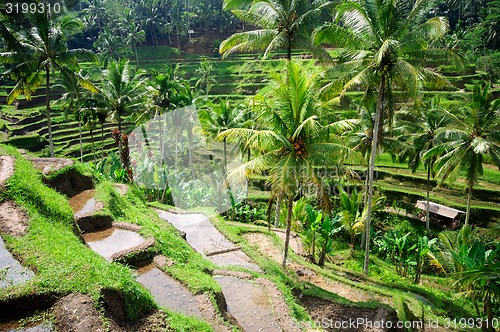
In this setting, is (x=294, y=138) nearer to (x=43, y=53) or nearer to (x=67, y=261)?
(x=67, y=261)

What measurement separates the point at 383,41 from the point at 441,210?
51.4 ft

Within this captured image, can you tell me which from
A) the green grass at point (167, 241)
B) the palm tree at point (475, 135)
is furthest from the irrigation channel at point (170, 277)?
the palm tree at point (475, 135)

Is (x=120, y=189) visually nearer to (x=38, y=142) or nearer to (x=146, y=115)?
(x=146, y=115)

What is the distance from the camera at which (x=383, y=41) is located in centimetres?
1300

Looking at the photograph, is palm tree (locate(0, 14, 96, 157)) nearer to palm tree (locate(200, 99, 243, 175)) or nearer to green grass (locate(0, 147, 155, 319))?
palm tree (locate(200, 99, 243, 175))

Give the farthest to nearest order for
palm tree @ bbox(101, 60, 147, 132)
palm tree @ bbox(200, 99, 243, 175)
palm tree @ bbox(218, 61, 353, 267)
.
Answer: palm tree @ bbox(200, 99, 243, 175) → palm tree @ bbox(101, 60, 147, 132) → palm tree @ bbox(218, 61, 353, 267)

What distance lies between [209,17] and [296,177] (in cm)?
7333

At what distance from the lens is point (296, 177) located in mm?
11414

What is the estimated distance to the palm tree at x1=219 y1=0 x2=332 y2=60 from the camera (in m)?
15.6

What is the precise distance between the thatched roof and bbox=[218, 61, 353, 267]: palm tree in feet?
52.2

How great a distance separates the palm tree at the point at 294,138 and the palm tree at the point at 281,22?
491 centimetres

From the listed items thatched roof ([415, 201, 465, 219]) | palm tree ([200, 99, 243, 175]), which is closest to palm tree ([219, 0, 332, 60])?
palm tree ([200, 99, 243, 175])

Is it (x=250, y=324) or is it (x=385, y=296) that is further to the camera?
(x=385, y=296)

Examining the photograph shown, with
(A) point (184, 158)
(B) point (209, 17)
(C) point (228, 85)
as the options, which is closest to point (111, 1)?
(B) point (209, 17)
